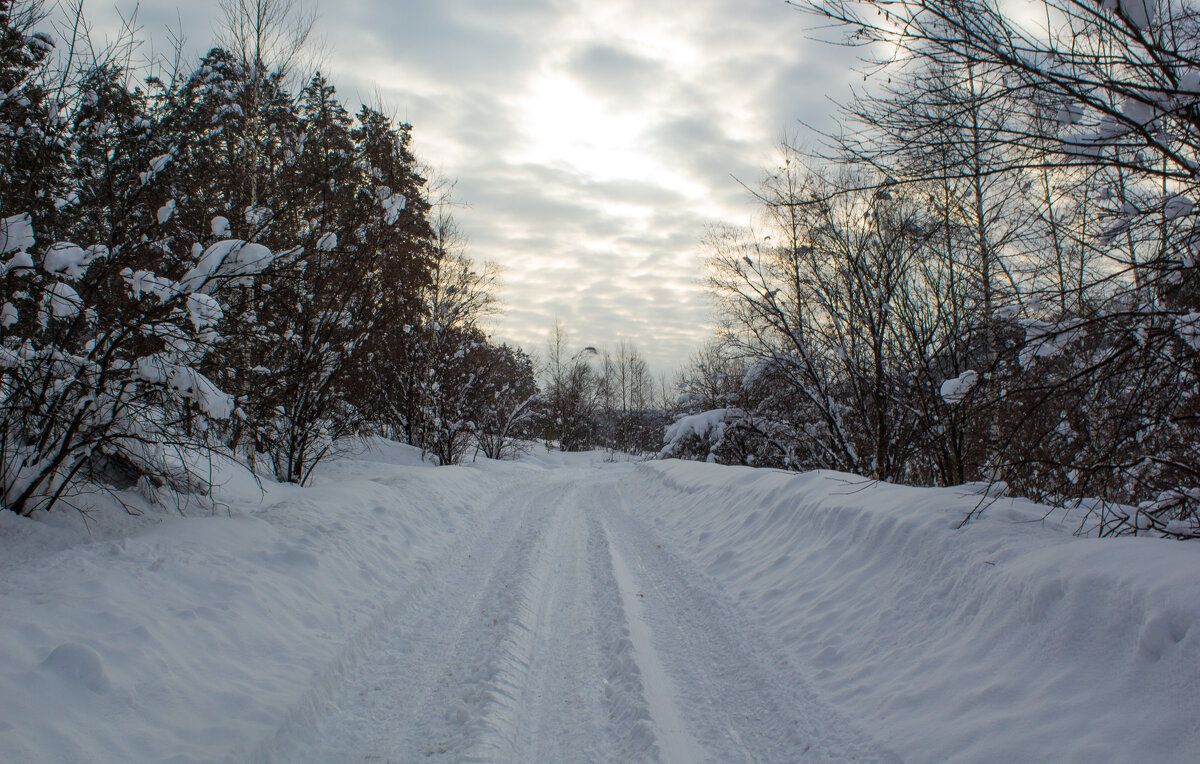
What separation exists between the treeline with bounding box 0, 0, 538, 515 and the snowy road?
2.54 meters

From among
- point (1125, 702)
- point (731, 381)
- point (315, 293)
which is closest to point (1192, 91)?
point (1125, 702)

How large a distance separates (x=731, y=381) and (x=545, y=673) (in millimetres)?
18573

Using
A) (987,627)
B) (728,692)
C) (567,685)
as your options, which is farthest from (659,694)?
(987,627)

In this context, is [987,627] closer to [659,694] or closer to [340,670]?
[659,694]

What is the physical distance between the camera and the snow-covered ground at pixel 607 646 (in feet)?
8.32

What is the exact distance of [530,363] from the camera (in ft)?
137

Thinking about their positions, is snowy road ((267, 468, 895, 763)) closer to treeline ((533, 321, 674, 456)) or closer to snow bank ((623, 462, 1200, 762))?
snow bank ((623, 462, 1200, 762))

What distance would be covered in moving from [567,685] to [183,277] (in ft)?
15.0

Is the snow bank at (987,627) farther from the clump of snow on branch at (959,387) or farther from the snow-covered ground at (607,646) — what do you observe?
the clump of snow on branch at (959,387)

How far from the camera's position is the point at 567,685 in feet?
11.8

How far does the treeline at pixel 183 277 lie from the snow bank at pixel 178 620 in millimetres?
720

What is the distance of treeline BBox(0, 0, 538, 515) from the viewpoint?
4.39 metres

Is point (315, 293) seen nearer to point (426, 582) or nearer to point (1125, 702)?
point (426, 582)

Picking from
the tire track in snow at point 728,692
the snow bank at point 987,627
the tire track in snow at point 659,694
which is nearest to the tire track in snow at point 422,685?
the tire track in snow at point 659,694
